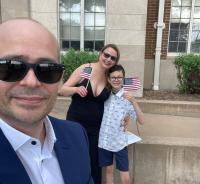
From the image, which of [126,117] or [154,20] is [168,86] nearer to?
[154,20]

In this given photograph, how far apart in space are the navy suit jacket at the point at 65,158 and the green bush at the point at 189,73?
6044 mm

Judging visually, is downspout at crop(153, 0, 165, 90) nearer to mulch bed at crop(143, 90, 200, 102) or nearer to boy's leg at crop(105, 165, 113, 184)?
mulch bed at crop(143, 90, 200, 102)

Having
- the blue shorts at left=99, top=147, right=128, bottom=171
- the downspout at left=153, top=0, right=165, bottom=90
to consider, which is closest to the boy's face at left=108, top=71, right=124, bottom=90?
the blue shorts at left=99, top=147, right=128, bottom=171

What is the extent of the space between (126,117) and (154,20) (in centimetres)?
584

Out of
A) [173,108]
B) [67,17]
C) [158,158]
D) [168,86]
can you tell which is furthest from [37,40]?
[168,86]

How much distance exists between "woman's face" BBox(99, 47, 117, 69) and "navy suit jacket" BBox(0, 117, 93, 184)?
1.60 meters

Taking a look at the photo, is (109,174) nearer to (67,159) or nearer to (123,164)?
(123,164)

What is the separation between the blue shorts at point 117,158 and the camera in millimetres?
3553

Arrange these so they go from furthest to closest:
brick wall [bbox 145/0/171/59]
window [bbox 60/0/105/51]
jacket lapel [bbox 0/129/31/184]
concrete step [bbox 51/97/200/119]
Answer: brick wall [bbox 145/0/171/59], window [bbox 60/0/105/51], concrete step [bbox 51/97/200/119], jacket lapel [bbox 0/129/31/184]

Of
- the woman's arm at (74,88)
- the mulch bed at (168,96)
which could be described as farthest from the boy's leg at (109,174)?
the mulch bed at (168,96)

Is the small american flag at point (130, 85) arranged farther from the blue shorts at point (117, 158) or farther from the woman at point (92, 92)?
the blue shorts at point (117, 158)

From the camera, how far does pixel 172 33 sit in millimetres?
9203

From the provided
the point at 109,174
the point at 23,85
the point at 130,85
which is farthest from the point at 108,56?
the point at 23,85

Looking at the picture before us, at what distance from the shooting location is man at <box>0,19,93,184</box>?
4.43 ft
